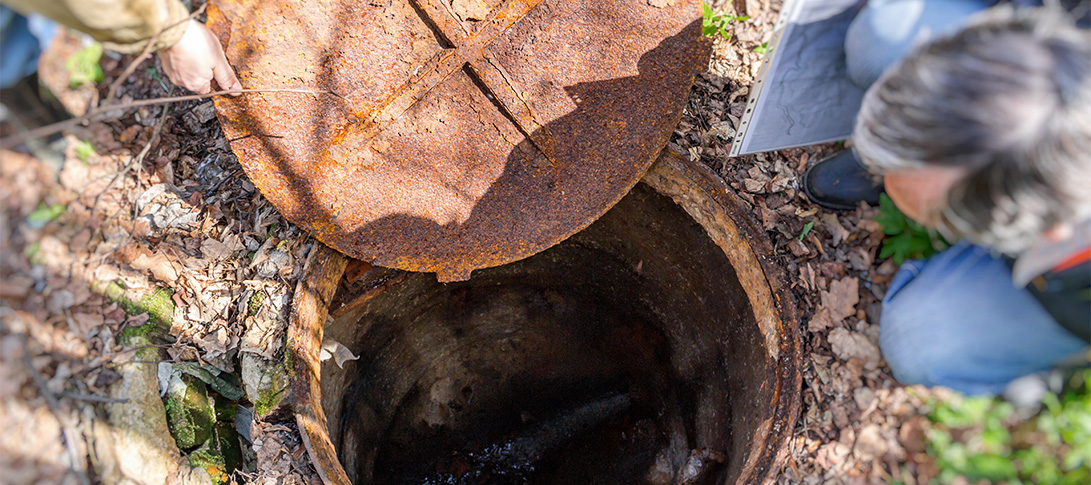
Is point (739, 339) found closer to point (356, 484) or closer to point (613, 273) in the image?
point (613, 273)

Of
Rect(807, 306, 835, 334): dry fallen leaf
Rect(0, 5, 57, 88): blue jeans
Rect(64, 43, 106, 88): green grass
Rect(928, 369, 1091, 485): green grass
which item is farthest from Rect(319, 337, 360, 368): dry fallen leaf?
Rect(928, 369, 1091, 485): green grass

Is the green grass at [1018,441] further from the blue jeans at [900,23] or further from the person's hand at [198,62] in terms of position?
the person's hand at [198,62]

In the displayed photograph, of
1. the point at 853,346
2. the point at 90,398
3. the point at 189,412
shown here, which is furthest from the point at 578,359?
the point at 90,398

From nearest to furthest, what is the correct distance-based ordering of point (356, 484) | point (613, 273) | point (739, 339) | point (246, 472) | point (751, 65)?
→ point (246, 472), point (751, 65), point (739, 339), point (356, 484), point (613, 273)

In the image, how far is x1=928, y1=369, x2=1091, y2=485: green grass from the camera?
1.36 metres

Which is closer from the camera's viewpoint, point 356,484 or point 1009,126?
point 1009,126

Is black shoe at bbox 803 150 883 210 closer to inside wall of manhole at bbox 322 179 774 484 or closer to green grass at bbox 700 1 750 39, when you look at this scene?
inside wall of manhole at bbox 322 179 774 484

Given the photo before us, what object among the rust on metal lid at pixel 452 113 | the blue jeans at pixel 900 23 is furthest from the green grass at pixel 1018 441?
the rust on metal lid at pixel 452 113

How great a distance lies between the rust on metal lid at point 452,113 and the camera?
1870mm

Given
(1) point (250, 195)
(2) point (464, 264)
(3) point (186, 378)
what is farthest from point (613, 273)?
(3) point (186, 378)

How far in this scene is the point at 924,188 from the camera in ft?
4.51

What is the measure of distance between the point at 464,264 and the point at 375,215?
0.40 metres

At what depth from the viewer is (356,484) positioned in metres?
2.90

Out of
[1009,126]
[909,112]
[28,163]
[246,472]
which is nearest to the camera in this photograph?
[1009,126]
